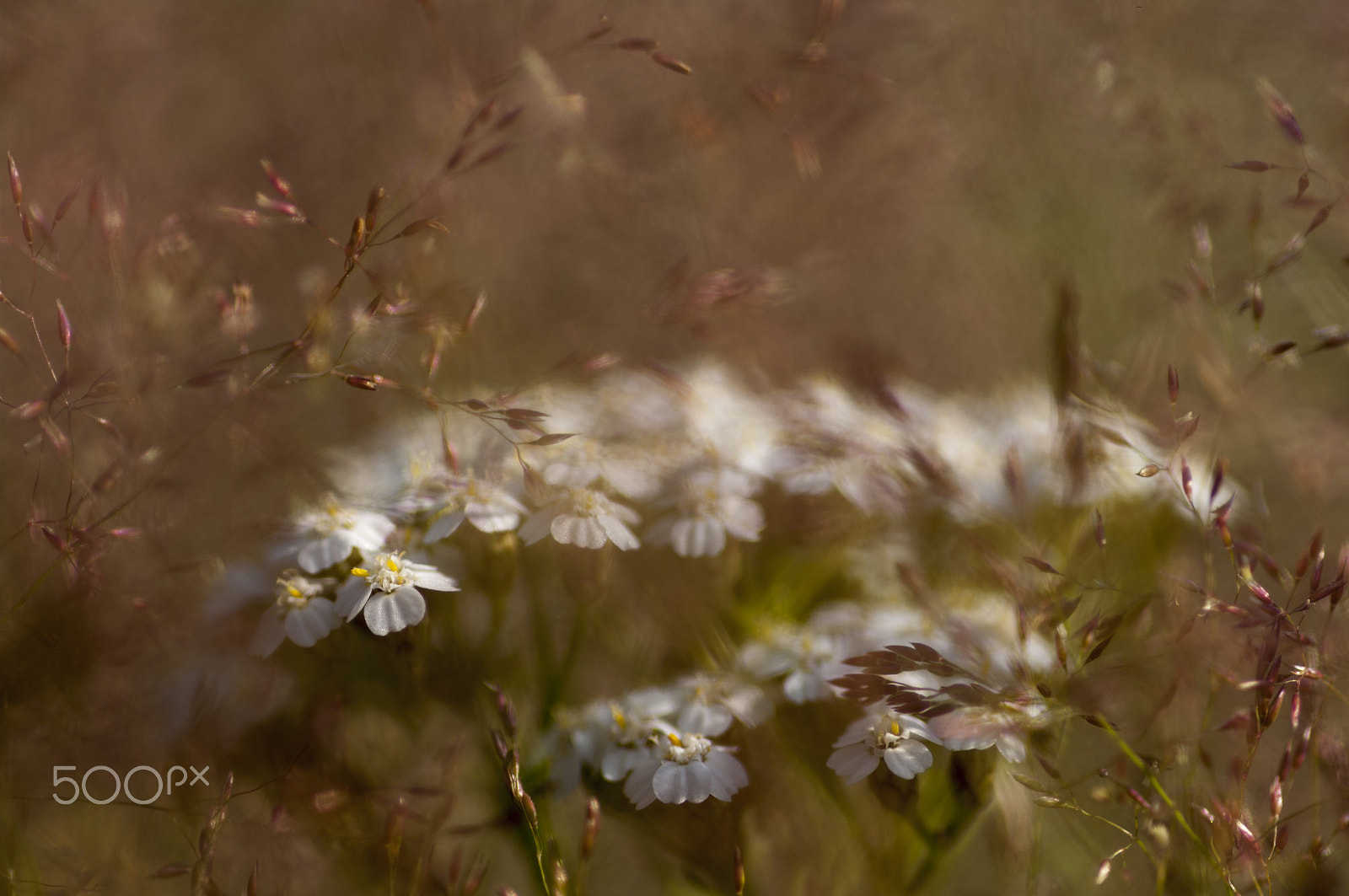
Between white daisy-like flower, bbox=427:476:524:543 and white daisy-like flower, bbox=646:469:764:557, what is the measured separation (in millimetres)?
147

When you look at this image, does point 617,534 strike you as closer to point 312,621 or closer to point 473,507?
point 473,507

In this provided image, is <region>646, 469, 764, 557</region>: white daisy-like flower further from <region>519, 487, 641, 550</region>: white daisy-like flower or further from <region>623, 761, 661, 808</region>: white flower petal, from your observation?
<region>623, 761, 661, 808</region>: white flower petal

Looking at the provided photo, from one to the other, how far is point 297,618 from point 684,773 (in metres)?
0.31

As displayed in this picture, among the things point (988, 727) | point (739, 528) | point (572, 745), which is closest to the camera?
point (988, 727)

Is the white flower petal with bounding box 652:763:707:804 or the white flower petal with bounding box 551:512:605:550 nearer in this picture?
the white flower petal with bounding box 652:763:707:804

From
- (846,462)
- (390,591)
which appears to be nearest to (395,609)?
(390,591)

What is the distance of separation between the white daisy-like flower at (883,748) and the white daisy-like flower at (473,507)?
32cm

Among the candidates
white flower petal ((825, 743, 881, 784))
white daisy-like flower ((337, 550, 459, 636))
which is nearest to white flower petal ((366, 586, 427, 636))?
white daisy-like flower ((337, 550, 459, 636))

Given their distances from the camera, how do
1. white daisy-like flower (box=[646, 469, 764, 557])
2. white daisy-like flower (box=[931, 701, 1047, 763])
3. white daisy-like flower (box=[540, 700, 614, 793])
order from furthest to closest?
white daisy-like flower (box=[646, 469, 764, 557]), white daisy-like flower (box=[540, 700, 614, 793]), white daisy-like flower (box=[931, 701, 1047, 763])

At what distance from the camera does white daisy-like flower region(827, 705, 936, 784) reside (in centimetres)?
64

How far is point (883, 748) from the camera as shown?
66 centimetres

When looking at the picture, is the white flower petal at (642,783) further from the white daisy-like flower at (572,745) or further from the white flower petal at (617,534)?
the white flower petal at (617,534)

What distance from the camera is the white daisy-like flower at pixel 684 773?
0.64 meters

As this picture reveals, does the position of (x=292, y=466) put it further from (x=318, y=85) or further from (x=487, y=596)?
(x=318, y=85)
